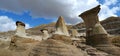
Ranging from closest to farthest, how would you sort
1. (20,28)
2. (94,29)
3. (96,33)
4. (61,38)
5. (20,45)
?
1. (61,38)
2. (20,45)
3. (96,33)
4. (94,29)
5. (20,28)

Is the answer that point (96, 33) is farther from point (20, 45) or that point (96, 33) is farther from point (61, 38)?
point (20, 45)

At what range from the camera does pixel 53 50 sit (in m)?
16.7

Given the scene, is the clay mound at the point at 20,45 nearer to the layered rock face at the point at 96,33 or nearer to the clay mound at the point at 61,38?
the clay mound at the point at 61,38

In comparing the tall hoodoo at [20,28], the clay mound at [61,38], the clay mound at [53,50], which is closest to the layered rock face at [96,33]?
the clay mound at [61,38]

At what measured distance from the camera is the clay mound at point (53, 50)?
16.6m

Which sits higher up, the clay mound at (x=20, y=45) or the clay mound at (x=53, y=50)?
the clay mound at (x=20, y=45)

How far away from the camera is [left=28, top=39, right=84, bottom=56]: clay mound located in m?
16.6

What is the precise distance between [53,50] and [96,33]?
5.08 meters

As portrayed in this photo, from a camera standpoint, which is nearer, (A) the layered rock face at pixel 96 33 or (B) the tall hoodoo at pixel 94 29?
(A) the layered rock face at pixel 96 33

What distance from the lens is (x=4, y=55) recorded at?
1677 centimetres

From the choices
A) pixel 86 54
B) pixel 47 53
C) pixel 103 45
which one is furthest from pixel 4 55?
pixel 103 45

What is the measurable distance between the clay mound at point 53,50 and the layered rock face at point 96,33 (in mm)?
2865

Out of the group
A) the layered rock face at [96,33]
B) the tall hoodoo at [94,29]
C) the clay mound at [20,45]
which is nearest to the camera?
the clay mound at [20,45]

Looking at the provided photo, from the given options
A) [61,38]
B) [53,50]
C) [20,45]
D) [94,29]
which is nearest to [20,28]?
[20,45]
